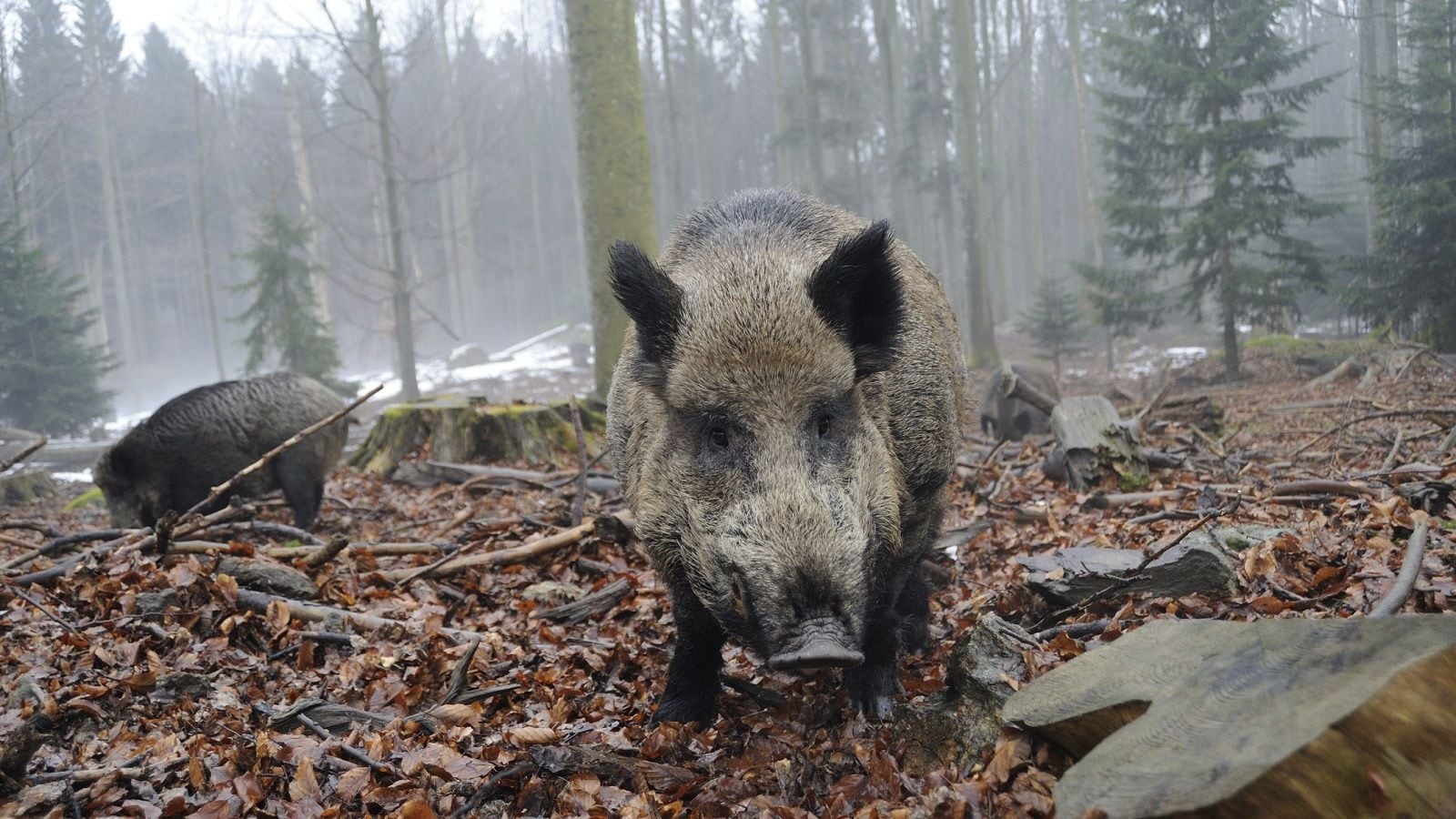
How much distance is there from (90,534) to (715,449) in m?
4.82

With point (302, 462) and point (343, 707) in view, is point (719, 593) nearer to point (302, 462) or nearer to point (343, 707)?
point (343, 707)

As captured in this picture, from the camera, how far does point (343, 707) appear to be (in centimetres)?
375

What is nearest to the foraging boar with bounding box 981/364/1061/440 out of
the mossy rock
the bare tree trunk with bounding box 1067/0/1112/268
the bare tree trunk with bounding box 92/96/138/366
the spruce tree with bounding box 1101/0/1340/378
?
the spruce tree with bounding box 1101/0/1340/378

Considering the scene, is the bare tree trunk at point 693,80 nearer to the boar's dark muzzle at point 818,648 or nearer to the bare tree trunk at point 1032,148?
the bare tree trunk at point 1032,148

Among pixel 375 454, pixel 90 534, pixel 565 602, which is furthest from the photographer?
pixel 375 454

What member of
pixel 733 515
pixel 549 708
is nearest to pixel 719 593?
pixel 733 515

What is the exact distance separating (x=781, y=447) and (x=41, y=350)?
59.5 ft

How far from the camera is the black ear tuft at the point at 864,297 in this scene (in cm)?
349

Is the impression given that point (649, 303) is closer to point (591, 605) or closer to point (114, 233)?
point (591, 605)

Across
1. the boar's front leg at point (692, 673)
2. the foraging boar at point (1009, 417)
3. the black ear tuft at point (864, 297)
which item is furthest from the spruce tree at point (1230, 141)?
the boar's front leg at point (692, 673)

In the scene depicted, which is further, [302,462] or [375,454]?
[375,454]

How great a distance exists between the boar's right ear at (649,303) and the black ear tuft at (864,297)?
0.56 meters

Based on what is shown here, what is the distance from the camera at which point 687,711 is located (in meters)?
3.79

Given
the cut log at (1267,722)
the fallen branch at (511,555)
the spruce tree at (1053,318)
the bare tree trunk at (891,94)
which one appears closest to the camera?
the cut log at (1267,722)
